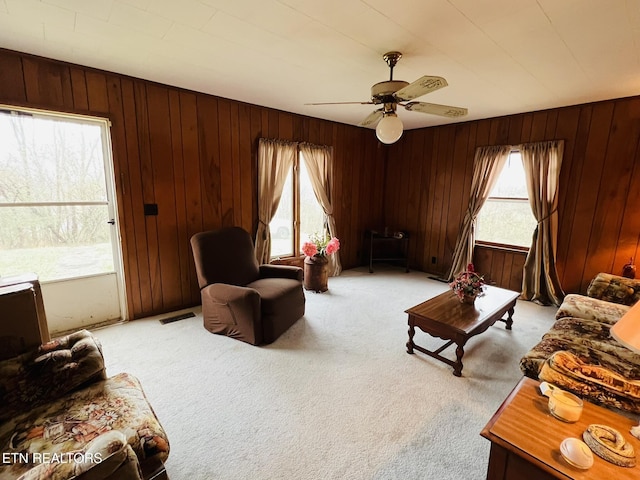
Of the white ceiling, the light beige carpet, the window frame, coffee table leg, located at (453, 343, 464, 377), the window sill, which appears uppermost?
the white ceiling

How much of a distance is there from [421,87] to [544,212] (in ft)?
9.98

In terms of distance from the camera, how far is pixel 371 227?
5.70 metres

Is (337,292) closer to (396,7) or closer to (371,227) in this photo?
(371,227)

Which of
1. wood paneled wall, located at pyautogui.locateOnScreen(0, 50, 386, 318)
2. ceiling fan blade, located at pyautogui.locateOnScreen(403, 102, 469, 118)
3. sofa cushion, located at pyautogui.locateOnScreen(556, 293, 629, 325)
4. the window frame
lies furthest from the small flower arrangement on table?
wood paneled wall, located at pyautogui.locateOnScreen(0, 50, 386, 318)

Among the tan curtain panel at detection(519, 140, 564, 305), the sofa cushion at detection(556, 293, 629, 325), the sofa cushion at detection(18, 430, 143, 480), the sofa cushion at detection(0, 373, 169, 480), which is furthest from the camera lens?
the tan curtain panel at detection(519, 140, 564, 305)

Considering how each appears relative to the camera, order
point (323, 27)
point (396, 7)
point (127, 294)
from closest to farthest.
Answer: point (396, 7) < point (323, 27) < point (127, 294)

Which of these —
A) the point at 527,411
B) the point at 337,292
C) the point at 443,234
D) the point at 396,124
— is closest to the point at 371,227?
the point at 443,234

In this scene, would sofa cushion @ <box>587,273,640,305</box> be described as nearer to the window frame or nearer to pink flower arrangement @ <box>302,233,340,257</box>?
the window frame

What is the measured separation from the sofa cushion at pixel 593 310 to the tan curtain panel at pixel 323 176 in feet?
9.94

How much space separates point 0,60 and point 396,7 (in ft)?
9.93

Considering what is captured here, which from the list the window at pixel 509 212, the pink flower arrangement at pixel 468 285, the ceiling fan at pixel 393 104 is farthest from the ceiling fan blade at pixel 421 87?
the window at pixel 509 212

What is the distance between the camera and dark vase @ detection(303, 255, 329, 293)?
413cm

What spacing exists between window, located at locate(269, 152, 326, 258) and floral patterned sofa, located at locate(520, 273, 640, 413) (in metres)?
3.23

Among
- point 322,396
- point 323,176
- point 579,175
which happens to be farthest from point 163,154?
point 579,175
